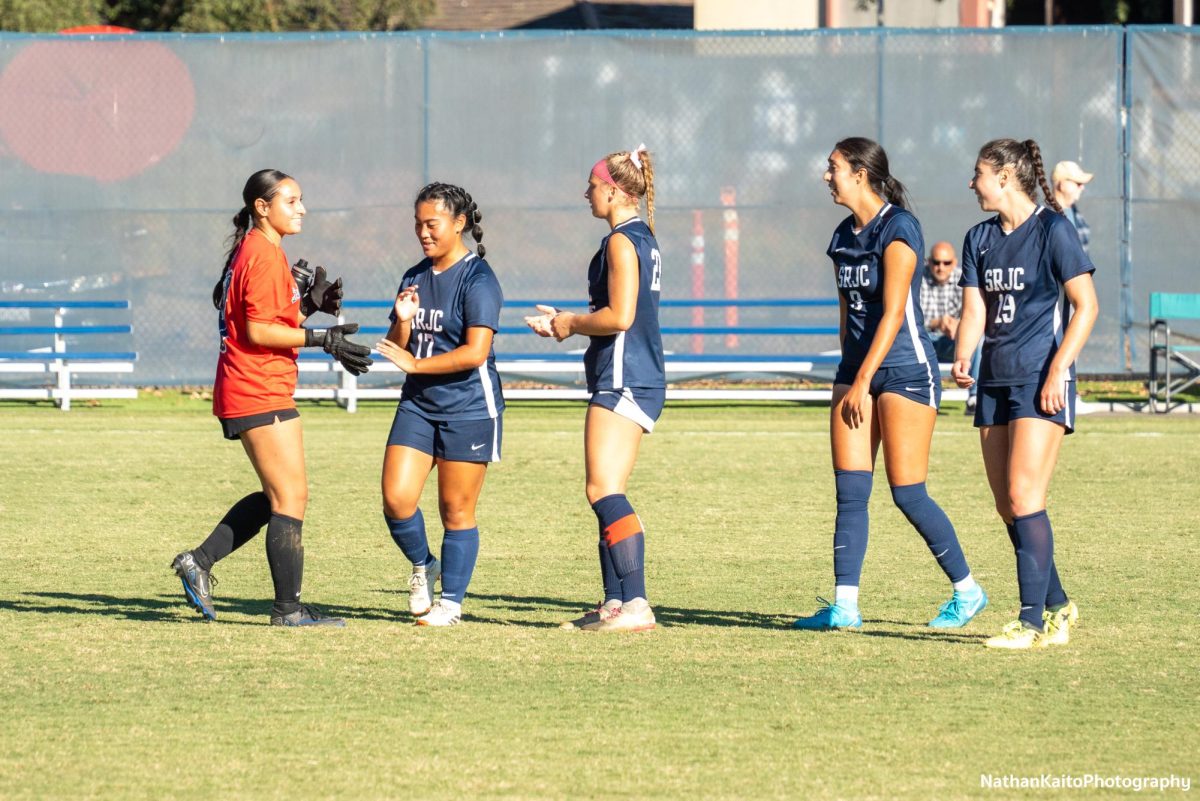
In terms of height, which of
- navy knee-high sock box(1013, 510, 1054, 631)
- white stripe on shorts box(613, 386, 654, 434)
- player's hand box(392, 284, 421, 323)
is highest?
player's hand box(392, 284, 421, 323)

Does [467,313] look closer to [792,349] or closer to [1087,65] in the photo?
[792,349]

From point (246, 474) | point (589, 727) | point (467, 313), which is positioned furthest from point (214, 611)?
point (246, 474)

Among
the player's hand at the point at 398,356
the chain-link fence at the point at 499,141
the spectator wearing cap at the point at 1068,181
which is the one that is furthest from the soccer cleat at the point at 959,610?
the chain-link fence at the point at 499,141

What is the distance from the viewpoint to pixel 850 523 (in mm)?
6629

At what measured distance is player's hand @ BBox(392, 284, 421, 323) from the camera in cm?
657

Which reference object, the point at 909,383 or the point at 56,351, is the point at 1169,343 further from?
the point at 56,351

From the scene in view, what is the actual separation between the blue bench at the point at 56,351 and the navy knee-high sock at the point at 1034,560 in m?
11.5

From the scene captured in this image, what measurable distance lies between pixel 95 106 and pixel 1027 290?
42.6 ft

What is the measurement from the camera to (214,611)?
270 inches

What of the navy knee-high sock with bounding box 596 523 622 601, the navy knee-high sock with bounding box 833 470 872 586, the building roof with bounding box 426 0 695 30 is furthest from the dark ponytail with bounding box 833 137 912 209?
the building roof with bounding box 426 0 695 30

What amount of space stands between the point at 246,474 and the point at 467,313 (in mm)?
5268

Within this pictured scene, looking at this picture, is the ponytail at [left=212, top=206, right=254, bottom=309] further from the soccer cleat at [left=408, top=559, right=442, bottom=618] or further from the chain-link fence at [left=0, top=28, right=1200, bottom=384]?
the chain-link fence at [left=0, top=28, right=1200, bottom=384]

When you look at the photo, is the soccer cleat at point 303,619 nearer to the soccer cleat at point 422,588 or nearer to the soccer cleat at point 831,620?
Result: the soccer cleat at point 422,588

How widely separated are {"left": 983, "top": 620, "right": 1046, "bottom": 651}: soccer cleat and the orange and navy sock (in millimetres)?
1378
